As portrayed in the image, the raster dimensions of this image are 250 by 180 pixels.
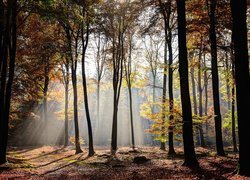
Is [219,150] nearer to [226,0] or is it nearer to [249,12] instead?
[226,0]

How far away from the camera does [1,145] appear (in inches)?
504

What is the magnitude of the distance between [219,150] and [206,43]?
6327mm

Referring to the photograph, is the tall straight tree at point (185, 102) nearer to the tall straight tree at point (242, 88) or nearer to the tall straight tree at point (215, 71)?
the tall straight tree at point (242, 88)

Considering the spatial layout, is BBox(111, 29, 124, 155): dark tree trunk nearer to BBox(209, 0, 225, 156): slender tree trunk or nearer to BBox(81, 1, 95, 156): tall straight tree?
BBox(81, 1, 95, 156): tall straight tree

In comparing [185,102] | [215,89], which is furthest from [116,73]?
[185,102]

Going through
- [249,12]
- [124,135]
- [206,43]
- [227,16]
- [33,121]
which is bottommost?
[124,135]

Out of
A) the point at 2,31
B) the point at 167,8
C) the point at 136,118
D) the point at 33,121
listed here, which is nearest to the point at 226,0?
the point at 167,8

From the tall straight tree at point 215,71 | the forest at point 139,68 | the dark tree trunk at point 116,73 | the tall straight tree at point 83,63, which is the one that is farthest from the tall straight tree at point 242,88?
the dark tree trunk at point 116,73

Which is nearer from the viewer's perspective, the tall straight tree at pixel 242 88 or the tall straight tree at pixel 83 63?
the tall straight tree at pixel 242 88

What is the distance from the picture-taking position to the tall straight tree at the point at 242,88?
25.7 ft

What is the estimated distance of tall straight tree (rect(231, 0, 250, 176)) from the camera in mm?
7824

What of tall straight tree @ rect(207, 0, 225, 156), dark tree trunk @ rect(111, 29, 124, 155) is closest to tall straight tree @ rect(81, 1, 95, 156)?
dark tree trunk @ rect(111, 29, 124, 155)

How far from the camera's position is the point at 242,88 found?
25.9ft

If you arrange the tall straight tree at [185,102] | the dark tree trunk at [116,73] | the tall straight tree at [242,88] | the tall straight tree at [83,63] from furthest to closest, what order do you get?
the dark tree trunk at [116,73] < the tall straight tree at [83,63] < the tall straight tree at [185,102] < the tall straight tree at [242,88]
